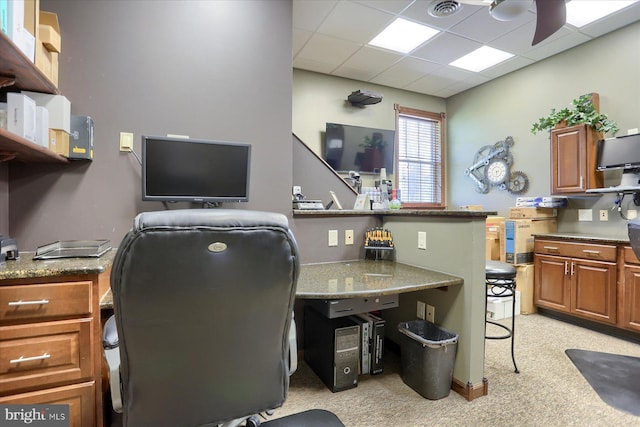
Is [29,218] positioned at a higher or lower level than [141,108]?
lower

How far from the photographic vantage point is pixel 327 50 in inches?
153

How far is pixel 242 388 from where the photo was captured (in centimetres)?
103

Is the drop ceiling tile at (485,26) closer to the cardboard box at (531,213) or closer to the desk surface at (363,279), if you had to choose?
the cardboard box at (531,213)

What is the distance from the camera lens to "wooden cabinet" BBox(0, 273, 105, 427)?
4.17 ft

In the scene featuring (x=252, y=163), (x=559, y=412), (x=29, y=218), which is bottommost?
(x=559, y=412)

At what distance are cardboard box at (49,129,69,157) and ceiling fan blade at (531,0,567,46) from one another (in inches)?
114

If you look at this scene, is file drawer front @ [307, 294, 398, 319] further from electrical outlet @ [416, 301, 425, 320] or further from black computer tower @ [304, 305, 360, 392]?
electrical outlet @ [416, 301, 425, 320]

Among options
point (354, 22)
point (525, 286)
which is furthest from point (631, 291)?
point (354, 22)

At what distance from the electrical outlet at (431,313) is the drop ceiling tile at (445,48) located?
3009mm

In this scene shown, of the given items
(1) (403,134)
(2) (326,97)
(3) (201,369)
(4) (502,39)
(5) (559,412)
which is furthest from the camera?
(1) (403,134)

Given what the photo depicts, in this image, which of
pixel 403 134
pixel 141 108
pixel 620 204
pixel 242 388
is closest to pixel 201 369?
pixel 242 388

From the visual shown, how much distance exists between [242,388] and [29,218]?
1.74 metres

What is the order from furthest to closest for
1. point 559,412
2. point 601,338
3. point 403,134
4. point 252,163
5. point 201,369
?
point 403,134 → point 601,338 → point 252,163 → point 559,412 → point 201,369

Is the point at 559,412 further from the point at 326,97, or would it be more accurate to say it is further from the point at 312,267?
the point at 326,97
